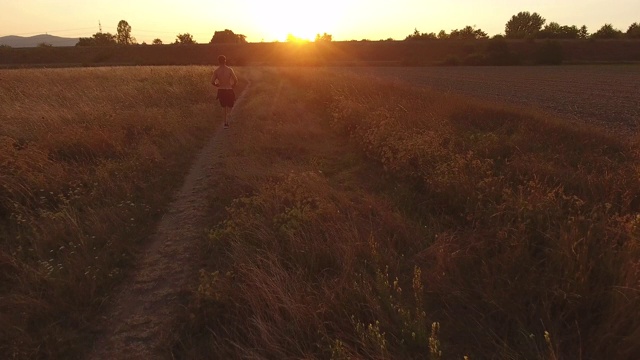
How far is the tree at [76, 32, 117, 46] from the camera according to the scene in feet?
318

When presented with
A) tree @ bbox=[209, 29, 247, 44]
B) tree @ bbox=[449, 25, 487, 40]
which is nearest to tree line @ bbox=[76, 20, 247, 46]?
tree @ bbox=[209, 29, 247, 44]

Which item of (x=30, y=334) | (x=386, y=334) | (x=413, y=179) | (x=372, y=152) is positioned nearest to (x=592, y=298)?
(x=386, y=334)

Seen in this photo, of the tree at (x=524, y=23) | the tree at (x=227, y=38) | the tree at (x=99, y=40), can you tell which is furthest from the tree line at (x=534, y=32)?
the tree at (x=99, y=40)

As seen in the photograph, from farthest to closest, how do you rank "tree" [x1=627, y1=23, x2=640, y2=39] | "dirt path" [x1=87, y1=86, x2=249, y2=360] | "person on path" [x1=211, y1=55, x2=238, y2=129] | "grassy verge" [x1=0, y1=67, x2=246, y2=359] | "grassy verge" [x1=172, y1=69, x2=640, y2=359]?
1. "tree" [x1=627, y1=23, x2=640, y2=39]
2. "person on path" [x1=211, y1=55, x2=238, y2=129]
3. "grassy verge" [x1=0, y1=67, x2=246, y2=359]
4. "dirt path" [x1=87, y1=86, x2=249, y2=360]
5. "grassy verge" [x1=172, y1=69, x2=640, y2=359]

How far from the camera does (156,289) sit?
3.31 metres

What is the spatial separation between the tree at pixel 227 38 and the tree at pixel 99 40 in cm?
2799

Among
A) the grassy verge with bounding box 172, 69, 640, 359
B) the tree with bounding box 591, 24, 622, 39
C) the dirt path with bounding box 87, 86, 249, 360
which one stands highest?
the tree with bounding box 591, 24, 622, 39

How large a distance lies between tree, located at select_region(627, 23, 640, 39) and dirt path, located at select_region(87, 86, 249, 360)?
114786 millimetres

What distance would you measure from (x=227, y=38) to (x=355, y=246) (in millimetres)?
110647

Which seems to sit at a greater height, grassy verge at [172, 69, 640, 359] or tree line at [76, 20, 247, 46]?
tree line at [76, 20, 247, 46]

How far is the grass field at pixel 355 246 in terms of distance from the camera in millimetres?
2551

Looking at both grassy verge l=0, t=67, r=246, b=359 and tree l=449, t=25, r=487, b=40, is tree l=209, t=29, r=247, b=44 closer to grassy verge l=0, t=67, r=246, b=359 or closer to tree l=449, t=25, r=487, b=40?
tree l=449, t=25, r=487, b=40

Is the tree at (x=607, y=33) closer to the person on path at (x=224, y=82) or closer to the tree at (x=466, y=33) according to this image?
the tree at (x=466, y=33)

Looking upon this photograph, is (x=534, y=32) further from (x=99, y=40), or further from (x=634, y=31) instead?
(x=99, y=40)
